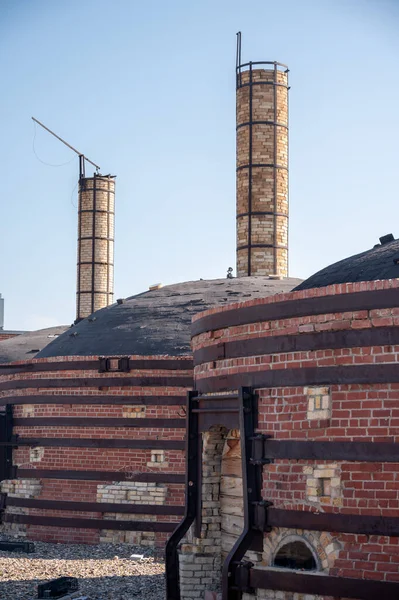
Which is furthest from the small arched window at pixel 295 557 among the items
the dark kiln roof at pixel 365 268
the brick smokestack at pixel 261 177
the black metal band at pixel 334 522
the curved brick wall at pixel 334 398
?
the brick smokestack at pixel 261 177

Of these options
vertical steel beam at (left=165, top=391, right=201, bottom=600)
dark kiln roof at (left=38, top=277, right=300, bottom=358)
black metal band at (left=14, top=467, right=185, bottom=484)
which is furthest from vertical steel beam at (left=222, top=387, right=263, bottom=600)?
dark kiln roof at (left=38, top=277, right=300, bottom=358)

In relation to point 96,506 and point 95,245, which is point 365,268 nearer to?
point 96,506

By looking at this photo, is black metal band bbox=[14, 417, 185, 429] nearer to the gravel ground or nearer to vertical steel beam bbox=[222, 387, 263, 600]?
the gravel ground

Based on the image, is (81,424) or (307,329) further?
(81,424)

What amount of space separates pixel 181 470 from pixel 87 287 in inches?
871

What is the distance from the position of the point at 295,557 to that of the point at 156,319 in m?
12.4

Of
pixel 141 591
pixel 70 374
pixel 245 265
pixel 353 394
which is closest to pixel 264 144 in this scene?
pixel 245 265

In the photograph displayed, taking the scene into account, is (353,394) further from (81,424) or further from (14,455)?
(14,455)

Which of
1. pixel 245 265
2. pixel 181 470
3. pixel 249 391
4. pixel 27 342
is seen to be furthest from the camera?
pixel 27 342

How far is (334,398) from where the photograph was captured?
41.1 feet

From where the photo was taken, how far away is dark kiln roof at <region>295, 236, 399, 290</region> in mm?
15395

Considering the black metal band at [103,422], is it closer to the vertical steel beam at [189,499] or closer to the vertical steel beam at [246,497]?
the vertical steel beam at [189,499]

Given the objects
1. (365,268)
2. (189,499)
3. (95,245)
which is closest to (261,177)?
(95,245)

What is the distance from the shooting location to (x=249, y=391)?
540 inches
